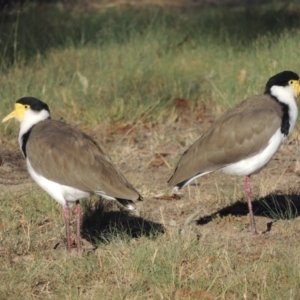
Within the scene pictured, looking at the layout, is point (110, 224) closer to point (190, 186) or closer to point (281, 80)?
point (190, 186)

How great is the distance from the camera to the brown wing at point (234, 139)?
7.56 meters

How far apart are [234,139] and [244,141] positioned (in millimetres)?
95

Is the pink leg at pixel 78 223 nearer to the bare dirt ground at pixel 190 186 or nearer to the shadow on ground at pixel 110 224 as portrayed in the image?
the shadow on ground at pixel 110 224

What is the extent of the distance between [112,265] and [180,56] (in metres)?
5.74

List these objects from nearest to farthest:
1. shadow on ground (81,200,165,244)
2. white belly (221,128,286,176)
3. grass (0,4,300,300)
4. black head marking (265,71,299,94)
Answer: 1. grass (0,4,300,300)
2. shadow on ground (81,200,165,244)
3. white belly (221,128,286,176)
4. black head marking (265,71,299,94)

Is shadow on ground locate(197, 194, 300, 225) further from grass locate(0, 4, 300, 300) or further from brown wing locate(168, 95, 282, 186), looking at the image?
brown wing locate(168, 95, 282, 186)

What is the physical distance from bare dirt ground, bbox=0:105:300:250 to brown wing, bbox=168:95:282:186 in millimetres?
447

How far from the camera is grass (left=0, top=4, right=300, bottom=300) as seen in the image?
621 centimetres

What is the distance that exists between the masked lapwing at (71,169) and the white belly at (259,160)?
120 cm

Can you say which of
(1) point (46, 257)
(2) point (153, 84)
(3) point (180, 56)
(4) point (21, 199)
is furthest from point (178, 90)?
(1) point (46, 257)

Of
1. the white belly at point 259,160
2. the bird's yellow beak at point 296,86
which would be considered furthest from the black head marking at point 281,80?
the white belly at point 259,160

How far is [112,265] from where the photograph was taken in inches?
254

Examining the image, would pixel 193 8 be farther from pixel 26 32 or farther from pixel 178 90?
pixel 178 90

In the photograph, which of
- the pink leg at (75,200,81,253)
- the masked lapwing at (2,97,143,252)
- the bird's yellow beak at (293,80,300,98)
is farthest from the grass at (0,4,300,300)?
the bird's yellow beak at (293,80,300,98)
